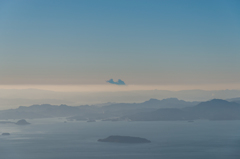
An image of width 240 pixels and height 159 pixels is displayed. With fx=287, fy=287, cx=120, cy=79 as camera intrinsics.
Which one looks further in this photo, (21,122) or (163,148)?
(21,122)

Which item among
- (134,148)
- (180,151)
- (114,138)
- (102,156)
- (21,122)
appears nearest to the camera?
(102,156)

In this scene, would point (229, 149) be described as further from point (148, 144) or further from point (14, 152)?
point (14, 152)

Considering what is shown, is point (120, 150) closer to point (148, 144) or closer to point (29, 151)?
point (148, 144)

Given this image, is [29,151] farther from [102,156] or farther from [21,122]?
[21,122]

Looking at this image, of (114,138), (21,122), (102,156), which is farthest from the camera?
(21,122)

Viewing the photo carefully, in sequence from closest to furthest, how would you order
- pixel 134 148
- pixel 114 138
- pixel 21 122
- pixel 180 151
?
pixel 180 151 → pixel 134 148 → pixel 114 138 → pixel 21 122

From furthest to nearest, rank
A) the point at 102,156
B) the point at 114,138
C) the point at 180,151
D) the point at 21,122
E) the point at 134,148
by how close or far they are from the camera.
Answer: the point at 21,122
the point at 114,138
the point at 134,148
the point at 180,151
the point at 102,156

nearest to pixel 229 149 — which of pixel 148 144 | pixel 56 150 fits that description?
pixel 148 144

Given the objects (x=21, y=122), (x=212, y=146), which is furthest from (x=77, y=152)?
(x=21, y=122)

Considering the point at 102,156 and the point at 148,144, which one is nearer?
the point at 102,156
